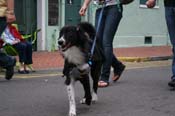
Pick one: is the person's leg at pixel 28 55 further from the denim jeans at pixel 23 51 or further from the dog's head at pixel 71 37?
the dog's head at pixel 71 37

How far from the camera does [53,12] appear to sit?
18.1 metres

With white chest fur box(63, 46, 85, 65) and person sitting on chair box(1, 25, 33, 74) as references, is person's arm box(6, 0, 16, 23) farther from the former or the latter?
white chest fur box(63, 46, 85, 65)

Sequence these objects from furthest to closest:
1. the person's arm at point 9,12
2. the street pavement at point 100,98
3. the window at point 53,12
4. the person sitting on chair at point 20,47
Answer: the window at point 53,12, the person sitting on chair at point 20,47, the person's arm at point 9,12, the street pavement at point 100,98

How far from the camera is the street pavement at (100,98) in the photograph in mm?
6164

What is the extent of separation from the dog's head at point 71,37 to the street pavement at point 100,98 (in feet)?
2.69

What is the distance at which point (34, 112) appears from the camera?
6.11m

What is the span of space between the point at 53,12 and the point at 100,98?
36.9 feet

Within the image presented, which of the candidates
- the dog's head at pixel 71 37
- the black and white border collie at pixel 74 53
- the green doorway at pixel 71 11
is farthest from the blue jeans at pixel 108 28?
the green doorway at pixel 71 11

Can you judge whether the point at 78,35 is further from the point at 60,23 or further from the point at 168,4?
the point at 60,23

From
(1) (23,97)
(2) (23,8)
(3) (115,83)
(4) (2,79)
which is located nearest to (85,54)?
(1) (23,97)

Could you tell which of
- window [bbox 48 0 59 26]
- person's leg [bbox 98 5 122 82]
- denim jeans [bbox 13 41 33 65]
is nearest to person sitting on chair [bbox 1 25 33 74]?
denim jeans [bbox 13 41 33 65]

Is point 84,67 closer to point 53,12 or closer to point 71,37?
point 71,37

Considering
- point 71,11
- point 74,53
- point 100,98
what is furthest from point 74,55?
point 71,11

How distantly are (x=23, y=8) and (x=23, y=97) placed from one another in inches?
407
